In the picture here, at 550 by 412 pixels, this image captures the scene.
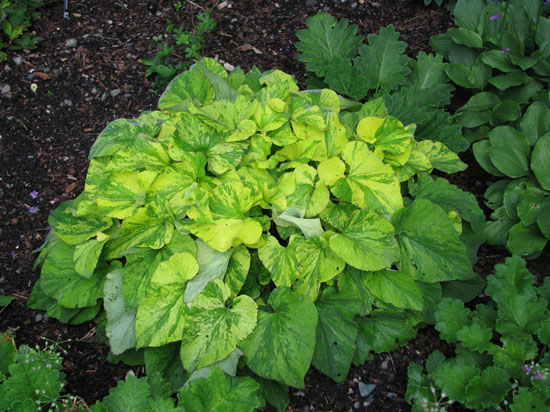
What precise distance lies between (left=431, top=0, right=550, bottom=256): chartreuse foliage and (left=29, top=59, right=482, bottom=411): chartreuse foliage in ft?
1.24

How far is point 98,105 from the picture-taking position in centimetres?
332

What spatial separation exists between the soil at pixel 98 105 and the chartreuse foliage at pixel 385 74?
0.34 meters

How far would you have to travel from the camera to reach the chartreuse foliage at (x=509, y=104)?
2660mm

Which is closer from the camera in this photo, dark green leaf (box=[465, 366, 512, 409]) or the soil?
dark green leaf (box=[465, 366, 512, 409])

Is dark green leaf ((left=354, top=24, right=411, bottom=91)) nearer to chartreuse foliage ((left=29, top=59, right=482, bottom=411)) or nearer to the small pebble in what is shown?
chartreuse foliage ((left=29, top=59, right=482, bottom=411))

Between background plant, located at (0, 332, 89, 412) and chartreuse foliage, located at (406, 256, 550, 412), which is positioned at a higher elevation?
chartreuse foliage, located at (406, 256, 550, 412)

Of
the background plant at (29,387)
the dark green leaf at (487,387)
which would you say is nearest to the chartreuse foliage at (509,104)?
the dark green leaf at (487,387)

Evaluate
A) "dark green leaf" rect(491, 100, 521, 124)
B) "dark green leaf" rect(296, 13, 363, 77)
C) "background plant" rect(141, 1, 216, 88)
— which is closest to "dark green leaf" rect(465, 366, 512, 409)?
"dark green leaf" rect(491, 100, 521, 124)

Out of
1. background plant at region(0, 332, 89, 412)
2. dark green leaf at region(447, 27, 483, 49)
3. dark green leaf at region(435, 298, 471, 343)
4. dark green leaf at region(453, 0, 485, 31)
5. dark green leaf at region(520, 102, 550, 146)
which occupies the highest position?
dark green leaf at region(453, 0, 485, 31)

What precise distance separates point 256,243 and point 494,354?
1130mm

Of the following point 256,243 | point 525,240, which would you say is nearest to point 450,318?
point 525,240

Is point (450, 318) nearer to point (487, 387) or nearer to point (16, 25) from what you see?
point (487, 387)

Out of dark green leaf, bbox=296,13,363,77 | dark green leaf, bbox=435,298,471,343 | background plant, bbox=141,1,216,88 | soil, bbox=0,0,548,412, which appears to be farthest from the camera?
background plant, bbox=141,1,216,88

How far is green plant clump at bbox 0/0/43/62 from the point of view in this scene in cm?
349
